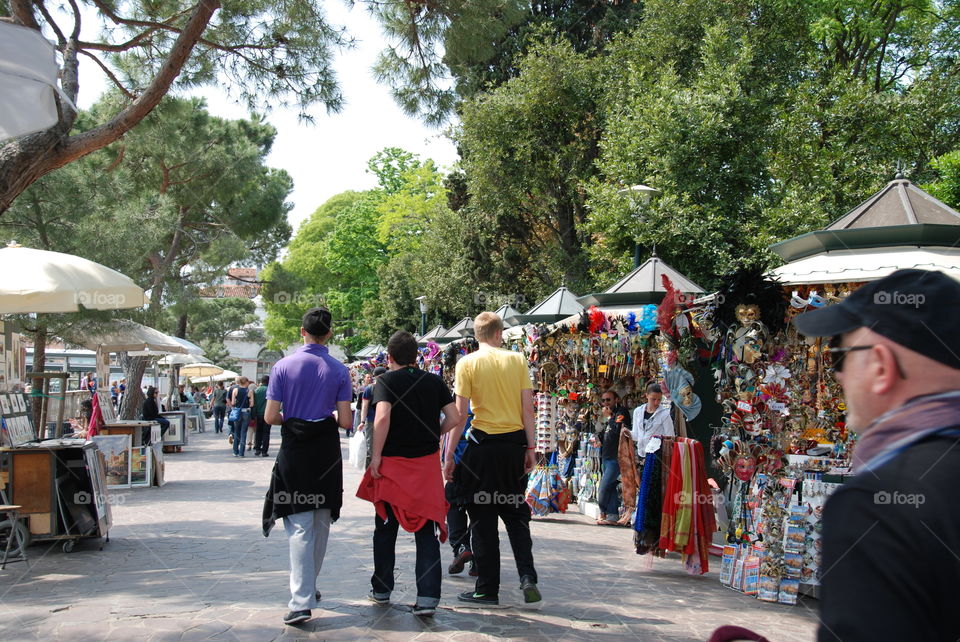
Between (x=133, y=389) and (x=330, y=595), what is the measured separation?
49.7ft

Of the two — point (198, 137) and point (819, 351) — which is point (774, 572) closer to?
point (819, 351)

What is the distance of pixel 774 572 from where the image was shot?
6.36 m

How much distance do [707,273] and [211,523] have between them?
11776 mm

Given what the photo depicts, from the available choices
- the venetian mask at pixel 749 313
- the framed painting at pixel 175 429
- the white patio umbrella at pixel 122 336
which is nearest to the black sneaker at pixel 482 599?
the venetian mask at pixel 749 313

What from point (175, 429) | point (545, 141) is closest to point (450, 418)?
point (175, 429)

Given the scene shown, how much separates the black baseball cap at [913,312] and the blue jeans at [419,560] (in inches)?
163

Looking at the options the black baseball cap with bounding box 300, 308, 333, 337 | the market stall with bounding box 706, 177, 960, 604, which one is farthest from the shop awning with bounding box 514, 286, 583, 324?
the black baseball cap with bounding box 300, 308, 333, 337

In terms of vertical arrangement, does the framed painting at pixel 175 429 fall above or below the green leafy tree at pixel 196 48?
below

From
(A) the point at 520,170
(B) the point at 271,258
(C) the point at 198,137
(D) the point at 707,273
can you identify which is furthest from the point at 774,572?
(B) the point at 271,258

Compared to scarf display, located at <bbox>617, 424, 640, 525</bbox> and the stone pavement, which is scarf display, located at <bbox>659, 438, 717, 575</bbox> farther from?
scarf display, located at <bbox>617, 424, 640, 525</bbox>

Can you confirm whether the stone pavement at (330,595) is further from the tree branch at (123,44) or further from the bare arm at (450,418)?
the tree branch at (123,44)

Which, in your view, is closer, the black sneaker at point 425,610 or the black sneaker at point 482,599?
the black sneaker at point 425,610

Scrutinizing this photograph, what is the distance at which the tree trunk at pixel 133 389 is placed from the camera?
1870 centimetres

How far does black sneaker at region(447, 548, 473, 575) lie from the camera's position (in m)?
6.72
